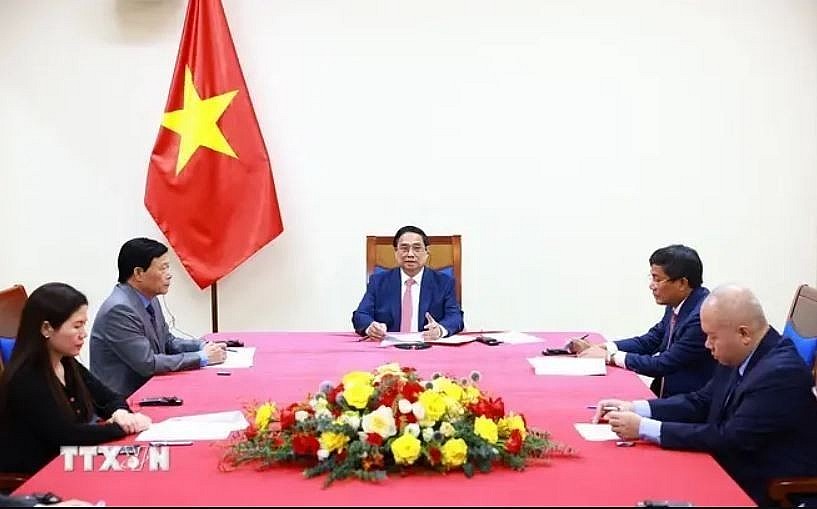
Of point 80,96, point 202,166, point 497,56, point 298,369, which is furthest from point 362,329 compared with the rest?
point 80,96

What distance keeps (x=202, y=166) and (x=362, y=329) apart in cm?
157

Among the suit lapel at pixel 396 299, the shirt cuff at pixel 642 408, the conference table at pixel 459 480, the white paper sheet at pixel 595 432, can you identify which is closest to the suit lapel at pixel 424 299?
the suit lapel at pixel 396 299

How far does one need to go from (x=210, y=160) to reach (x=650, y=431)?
3696 mm

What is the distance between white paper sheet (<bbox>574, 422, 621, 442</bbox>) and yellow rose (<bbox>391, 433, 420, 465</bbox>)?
A: 63 cm

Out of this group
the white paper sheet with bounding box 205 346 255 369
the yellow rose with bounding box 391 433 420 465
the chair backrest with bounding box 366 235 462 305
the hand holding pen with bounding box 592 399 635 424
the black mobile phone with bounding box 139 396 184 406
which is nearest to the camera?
the yellow rose with bounding box 391 433 420 465

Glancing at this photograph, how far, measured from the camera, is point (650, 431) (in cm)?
283

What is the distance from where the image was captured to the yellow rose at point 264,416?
2727mm

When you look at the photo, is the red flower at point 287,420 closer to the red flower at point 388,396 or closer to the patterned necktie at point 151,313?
the red flower at point 388,396

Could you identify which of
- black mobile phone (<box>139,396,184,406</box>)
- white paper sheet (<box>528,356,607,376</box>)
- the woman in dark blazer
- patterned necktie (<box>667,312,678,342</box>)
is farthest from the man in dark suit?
patterned necktie (<box>667,312,678,342</box>)

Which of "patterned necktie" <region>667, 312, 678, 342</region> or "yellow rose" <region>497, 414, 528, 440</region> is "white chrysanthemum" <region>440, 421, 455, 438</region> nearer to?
"yellow rose" <region>497, 414, 528, 440</region>

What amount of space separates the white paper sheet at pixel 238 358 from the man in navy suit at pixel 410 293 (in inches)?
35.6

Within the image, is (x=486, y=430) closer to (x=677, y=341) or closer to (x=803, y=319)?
(x=677, y=341)

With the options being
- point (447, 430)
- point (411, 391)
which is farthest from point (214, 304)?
point (447, 430)

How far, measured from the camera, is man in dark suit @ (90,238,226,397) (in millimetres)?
4031
